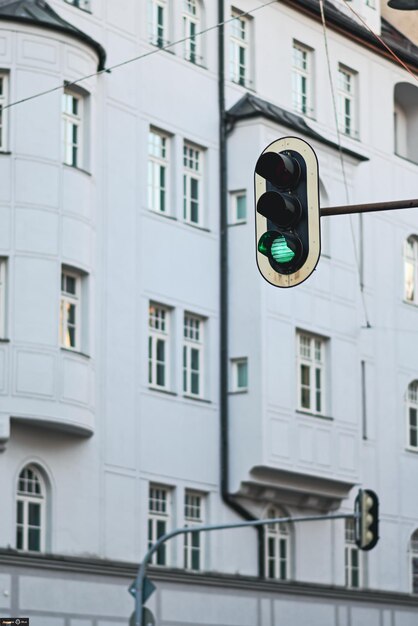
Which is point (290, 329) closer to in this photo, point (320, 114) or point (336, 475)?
point (336, 475)

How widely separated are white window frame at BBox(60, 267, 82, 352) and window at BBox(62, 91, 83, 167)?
78.1 inches

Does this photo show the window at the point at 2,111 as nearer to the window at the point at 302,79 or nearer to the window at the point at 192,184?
the window at the point at 192,184

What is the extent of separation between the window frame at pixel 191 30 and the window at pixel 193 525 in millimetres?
8443

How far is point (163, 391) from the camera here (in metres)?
34.3

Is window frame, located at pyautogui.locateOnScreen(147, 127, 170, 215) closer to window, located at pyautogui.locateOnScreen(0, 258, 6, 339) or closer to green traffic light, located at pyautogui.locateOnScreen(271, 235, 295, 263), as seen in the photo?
window, located at pyautogui.locateOnScreen(0, 258, 6, 339)

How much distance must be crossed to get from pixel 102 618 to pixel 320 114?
13.2 meters

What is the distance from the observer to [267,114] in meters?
36.7

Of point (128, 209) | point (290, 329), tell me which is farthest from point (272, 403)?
point (128, 209)

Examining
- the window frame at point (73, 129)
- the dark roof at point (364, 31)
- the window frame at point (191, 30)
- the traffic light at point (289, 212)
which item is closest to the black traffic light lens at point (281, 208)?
the traffic light at point (289, 212)

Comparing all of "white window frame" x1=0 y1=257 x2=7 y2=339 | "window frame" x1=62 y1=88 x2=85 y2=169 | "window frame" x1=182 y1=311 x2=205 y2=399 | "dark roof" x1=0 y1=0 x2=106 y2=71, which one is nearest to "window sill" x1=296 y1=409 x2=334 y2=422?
"window frame" x1=182 y1=311 x2=205 y2=399

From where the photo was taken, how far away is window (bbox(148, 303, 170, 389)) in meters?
34.4

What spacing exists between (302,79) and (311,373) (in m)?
6.55

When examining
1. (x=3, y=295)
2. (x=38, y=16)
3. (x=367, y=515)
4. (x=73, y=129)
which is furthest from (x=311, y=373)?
(x=38, y=16)

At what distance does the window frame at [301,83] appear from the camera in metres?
39.5
